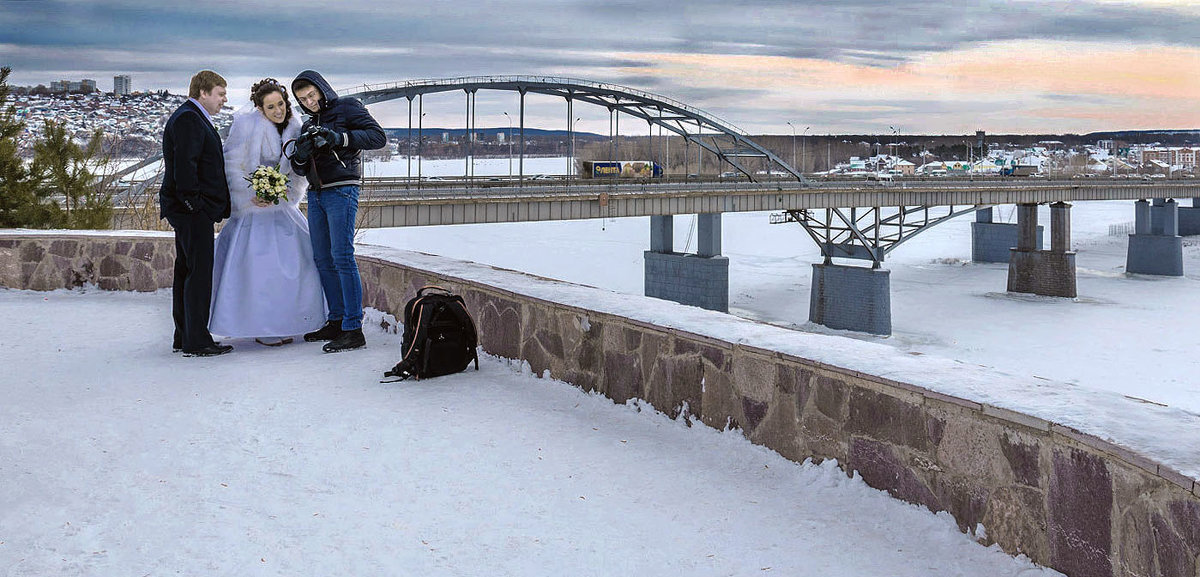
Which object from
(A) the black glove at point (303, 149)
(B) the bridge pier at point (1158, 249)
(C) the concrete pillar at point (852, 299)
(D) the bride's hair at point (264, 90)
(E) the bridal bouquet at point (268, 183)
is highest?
(D) the bride's hair at point (264, 90)

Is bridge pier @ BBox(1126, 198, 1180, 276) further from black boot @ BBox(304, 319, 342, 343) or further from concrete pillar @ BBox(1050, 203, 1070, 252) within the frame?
black boot @ BBox(304, 319, 342, 343)

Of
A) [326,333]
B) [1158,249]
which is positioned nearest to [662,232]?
[1158,249]

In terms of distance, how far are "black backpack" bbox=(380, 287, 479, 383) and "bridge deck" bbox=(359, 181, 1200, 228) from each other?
1934 centimetres

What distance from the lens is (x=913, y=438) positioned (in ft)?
13.6

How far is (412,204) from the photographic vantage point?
→ 39812 millimetres

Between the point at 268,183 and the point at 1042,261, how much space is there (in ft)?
211

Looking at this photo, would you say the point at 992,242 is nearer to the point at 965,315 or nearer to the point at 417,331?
the point at 965,315

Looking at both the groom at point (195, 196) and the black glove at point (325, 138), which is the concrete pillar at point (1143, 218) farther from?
the groom at point (195, 196)

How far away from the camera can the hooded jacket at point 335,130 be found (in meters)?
7.27

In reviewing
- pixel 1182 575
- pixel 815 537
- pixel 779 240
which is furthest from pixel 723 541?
pixel 779 240

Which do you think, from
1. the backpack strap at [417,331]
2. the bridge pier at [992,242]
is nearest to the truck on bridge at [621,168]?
the bridge pier at [992,242]

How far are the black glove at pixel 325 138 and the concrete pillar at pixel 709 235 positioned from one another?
5168cm

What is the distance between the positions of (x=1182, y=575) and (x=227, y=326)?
20.9ft

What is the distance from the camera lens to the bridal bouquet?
754 centimetres
